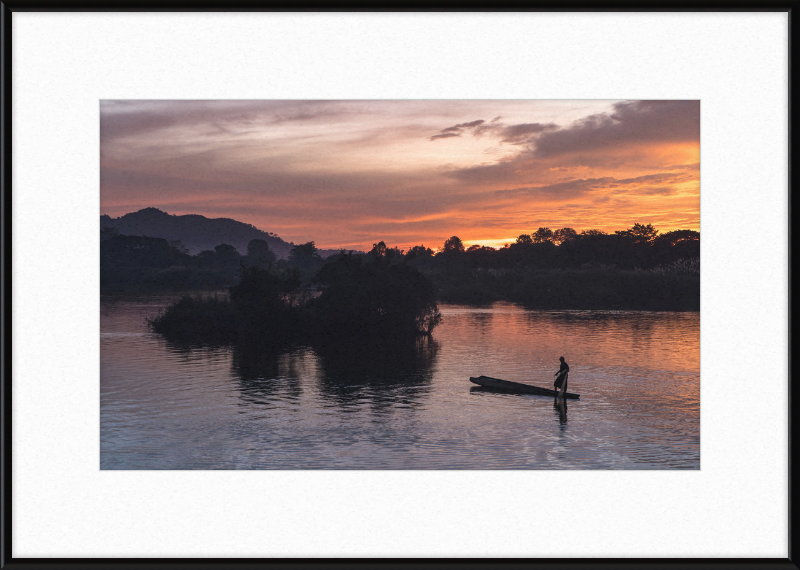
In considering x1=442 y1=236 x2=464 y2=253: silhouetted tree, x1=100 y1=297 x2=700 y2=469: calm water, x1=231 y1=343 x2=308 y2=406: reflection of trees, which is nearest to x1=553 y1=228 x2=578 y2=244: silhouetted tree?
x1=442 y1=236 x2=464 y2=253: silhouetted tree

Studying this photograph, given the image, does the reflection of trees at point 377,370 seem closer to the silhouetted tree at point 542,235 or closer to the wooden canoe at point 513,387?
the wooden canoe at point 513,387

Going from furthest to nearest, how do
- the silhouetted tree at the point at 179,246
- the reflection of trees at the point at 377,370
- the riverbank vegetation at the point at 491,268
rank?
the reflection of trees at the point at 377,370 → the silhouetted tree at the point at 179,246 → the riverbank vegetation at the point at 491,268

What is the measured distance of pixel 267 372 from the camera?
17875 millimetres

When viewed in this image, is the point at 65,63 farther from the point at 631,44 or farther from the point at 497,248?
the point at 497,248

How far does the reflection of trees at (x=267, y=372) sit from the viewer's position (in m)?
15.3

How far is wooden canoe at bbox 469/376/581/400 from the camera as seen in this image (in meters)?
14.4

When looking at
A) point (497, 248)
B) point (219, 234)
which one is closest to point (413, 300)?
point (497, 248)

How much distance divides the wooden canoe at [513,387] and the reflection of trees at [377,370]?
5.47ft

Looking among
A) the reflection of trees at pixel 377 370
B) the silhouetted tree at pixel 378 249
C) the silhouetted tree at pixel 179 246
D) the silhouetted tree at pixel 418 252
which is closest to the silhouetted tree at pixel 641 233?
the silhouetted tree at pixel 418 252

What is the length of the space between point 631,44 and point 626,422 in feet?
27.2

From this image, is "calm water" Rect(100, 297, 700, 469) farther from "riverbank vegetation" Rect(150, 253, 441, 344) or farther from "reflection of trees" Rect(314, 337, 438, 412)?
"riverbank vegetation" Rect(150, 253, 441, 344)

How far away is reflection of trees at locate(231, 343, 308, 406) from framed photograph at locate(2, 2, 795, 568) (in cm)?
60

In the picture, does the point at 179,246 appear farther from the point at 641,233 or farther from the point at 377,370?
the point at 641,233

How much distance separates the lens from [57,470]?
7.14 m
